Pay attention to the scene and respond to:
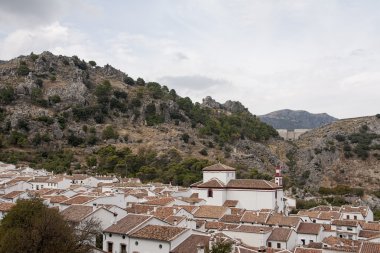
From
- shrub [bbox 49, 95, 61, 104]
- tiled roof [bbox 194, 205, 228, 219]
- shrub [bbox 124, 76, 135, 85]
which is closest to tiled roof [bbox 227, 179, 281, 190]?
tiled roof [bbox 194, 205, 228, 219]

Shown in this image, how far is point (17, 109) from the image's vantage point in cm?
10075

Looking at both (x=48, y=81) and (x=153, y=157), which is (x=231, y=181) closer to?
(x=153, y=157)

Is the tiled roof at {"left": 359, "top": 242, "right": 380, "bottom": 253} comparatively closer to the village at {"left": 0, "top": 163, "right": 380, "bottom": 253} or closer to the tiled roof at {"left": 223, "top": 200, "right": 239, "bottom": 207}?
the village at {"left": 0, "top": 163, "right": 380, "bottom": 253}

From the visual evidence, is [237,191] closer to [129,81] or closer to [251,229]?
[251,229]

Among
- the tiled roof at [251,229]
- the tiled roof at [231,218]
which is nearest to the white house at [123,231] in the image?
the tiled roof at [251,229]

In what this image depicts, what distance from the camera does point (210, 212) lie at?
141 ft

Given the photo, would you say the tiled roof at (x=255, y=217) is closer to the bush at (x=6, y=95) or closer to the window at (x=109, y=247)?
the window at (x=109, y=247)

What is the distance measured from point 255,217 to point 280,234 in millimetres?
5730

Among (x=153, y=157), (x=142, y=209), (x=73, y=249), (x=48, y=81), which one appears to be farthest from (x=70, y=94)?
(x=73, y=249)

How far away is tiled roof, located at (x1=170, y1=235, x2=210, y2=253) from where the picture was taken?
1006 inches

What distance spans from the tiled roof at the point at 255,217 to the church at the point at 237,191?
24.7 ft

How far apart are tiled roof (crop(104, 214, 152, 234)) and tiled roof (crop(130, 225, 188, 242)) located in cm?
78

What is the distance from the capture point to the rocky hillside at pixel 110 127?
84.1 metres

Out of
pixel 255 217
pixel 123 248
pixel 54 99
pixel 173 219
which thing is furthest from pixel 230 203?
pixel 54 99
